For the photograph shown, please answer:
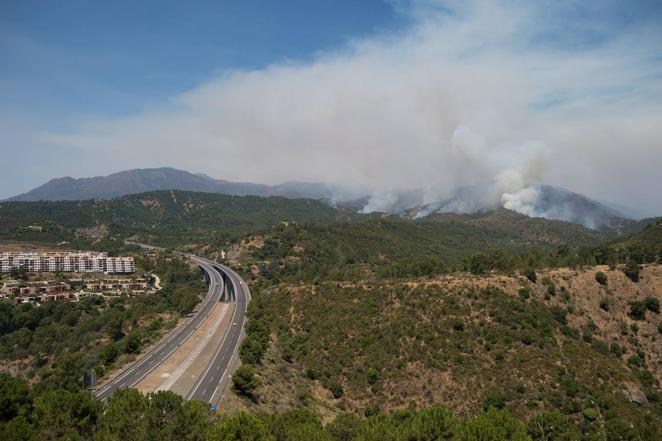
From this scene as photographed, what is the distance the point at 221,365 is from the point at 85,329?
50136 mm

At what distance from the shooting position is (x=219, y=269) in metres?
144

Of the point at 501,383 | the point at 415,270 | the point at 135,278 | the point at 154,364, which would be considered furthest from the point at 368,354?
the point at 135,278

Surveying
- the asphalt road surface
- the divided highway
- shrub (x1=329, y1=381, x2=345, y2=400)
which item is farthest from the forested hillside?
the divided highway

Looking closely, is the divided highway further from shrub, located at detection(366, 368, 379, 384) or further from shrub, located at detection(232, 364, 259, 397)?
shrub, located at detection(366, 368, 379, 384)

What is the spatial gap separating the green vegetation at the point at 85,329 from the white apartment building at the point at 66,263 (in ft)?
136

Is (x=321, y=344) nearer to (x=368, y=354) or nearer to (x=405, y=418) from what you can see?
(x=368, y=354)

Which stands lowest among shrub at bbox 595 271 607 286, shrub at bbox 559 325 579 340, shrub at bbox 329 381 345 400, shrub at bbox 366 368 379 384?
shrub at bbox 329 381 345 400

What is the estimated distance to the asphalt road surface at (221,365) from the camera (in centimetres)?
4562

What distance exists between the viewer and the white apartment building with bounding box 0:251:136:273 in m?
148

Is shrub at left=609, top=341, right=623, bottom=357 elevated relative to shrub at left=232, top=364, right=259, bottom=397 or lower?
lower

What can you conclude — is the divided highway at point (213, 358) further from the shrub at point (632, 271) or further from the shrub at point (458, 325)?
the shrub at point (632, 271)

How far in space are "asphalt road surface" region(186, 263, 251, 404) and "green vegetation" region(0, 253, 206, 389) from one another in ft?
38.7

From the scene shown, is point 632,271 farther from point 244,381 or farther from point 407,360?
point 244,381

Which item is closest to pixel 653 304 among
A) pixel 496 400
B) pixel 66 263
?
pixel 496 400
